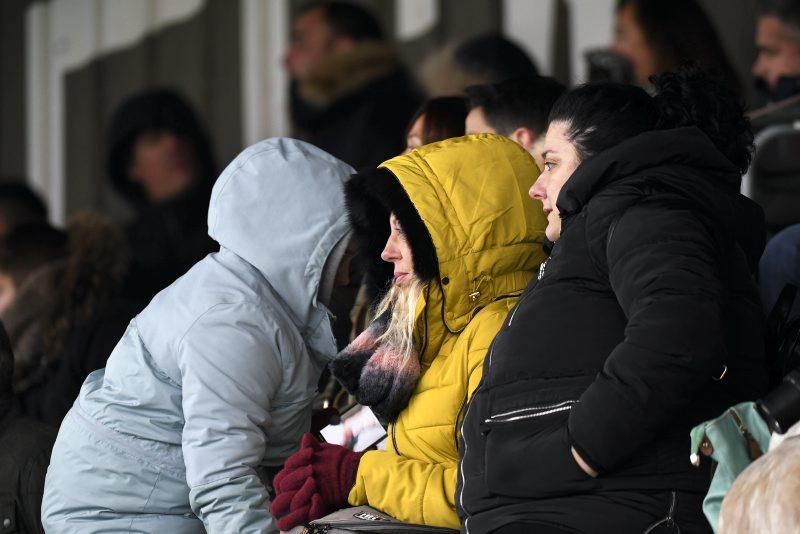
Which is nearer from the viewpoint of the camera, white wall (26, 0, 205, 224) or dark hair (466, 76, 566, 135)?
dark hair (466, 76, 566, 135)

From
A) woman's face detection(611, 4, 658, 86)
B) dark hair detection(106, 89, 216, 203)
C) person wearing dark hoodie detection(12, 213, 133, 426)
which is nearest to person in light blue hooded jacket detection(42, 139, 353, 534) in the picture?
person wearing dark hoodie detection(12, 213, 133, 426)

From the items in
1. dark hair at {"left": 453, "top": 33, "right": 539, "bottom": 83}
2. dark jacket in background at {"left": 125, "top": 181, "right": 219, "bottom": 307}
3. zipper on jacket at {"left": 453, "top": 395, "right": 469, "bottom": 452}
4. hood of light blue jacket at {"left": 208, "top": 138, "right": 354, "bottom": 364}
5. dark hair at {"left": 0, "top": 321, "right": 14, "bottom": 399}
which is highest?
dark hair at {"left": 453, "top": 33, "right": 539, "bottom": 83}

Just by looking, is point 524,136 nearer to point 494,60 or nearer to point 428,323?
point 428,323

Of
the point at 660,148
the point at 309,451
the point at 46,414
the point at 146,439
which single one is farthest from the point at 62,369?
the point at 660,148

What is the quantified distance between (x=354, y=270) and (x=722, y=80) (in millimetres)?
1049

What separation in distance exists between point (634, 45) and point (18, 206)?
3.09 metres

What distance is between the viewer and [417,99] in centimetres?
491

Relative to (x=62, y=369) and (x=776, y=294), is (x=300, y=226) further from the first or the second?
(x=62, y=369)

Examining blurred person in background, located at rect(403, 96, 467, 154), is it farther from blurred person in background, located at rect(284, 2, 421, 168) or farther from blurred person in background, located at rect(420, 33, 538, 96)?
blurred person in background, located at rect(284, 2, 421, 168)

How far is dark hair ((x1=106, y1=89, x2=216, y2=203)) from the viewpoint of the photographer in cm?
615

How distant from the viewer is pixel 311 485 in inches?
101

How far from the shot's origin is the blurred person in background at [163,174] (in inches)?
229

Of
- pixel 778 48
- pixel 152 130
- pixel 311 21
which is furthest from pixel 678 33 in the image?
pixel 152 130

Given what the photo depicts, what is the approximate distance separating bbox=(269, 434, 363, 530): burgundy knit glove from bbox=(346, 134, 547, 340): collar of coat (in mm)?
306
